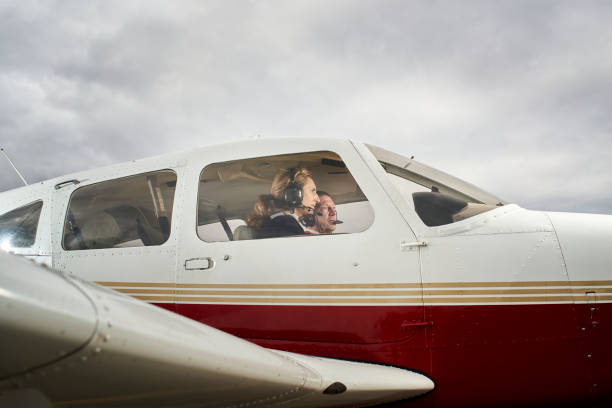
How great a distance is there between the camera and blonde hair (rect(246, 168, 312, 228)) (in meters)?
2.90

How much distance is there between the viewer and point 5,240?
12.0 feet

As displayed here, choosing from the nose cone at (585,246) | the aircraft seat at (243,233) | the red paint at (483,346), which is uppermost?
the aircraft seat at (243,233)

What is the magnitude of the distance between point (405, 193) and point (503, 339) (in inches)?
43.4

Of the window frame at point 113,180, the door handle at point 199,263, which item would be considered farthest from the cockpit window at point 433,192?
the window frame at point 113,180

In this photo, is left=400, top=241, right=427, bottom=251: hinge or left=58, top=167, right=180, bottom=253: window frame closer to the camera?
left=400, top=241, right=427, bottom=251: hinge

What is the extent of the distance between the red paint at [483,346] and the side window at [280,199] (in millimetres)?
626

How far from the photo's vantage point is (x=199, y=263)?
2795 mm

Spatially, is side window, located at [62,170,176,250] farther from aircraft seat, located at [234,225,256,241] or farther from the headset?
the headset

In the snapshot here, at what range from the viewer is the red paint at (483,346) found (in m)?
2.23

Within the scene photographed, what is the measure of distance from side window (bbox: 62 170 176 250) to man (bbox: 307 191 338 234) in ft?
3.84

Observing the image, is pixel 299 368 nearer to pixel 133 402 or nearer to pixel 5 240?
pixel 133 402

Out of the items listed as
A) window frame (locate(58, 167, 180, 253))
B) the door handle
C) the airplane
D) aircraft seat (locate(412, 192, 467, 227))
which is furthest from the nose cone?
window frame (locate(58, 167, 180, 253))

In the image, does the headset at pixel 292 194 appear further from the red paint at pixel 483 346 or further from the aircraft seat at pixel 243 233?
the red paint at pixel 483 346

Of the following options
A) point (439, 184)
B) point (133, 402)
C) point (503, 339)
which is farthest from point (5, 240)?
point (503, 339)
